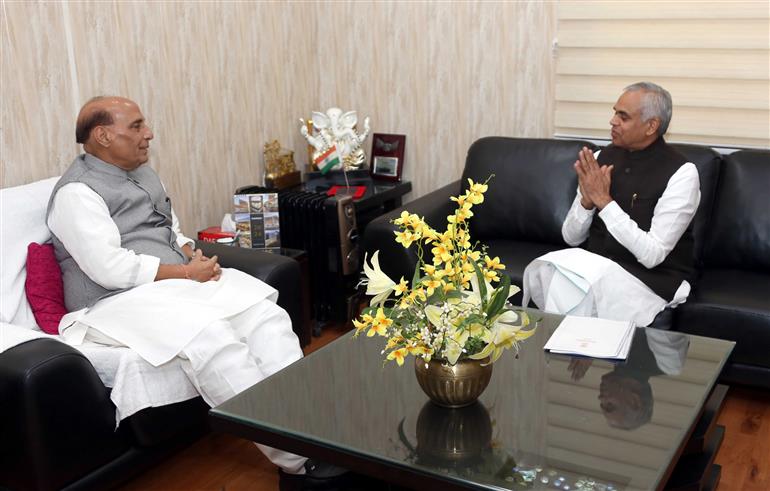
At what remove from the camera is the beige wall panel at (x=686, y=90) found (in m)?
3.50

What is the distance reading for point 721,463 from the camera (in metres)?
2.70

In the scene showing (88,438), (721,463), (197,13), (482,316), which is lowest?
(721,463)

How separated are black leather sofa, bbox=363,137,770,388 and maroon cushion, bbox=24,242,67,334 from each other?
4.08 ft

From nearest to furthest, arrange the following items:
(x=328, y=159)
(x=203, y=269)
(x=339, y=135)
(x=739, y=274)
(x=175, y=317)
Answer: (x=175, y=317)
(x=203, y=269)
(x=739, y=274)
(x=328, y=159)
(x=339, y=135)

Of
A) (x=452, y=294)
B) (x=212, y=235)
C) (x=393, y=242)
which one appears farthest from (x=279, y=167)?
(x=452, y=294)

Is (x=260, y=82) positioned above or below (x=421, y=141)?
above

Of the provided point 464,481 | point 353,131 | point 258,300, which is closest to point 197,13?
point 353,131

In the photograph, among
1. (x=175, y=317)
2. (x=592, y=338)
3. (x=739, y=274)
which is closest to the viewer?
(x=592, y=338)

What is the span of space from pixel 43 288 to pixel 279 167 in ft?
5.38

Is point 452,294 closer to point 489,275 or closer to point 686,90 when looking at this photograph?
point 489,275

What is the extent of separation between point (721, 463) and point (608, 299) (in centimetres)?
64

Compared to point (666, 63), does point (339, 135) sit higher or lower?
lower

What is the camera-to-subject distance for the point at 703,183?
3.33 metres

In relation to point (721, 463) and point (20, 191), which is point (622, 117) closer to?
point (721, 463)
